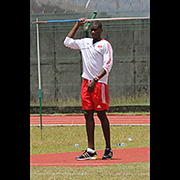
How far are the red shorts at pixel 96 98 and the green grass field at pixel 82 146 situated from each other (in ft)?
3.56

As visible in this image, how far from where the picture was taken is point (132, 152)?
6949mm

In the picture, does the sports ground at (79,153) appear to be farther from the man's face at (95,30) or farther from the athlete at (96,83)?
the man's face at (95,30)

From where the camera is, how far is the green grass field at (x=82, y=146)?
16.3 ft

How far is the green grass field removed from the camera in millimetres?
4977

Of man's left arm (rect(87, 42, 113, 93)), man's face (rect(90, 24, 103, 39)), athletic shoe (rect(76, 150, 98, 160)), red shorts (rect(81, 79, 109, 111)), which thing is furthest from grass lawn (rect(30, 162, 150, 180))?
Answer: man's face (rect(90, 24, 103, 39))

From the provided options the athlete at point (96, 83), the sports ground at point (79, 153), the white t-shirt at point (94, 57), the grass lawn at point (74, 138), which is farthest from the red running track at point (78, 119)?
the white t-shirt at point (94, 57)

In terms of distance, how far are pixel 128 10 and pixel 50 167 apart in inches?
345

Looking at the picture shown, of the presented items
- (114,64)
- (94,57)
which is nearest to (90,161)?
(94,57)

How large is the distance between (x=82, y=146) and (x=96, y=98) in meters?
1.51

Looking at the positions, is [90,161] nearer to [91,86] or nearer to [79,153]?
[79,153]

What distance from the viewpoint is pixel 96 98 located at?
655 centimetres
